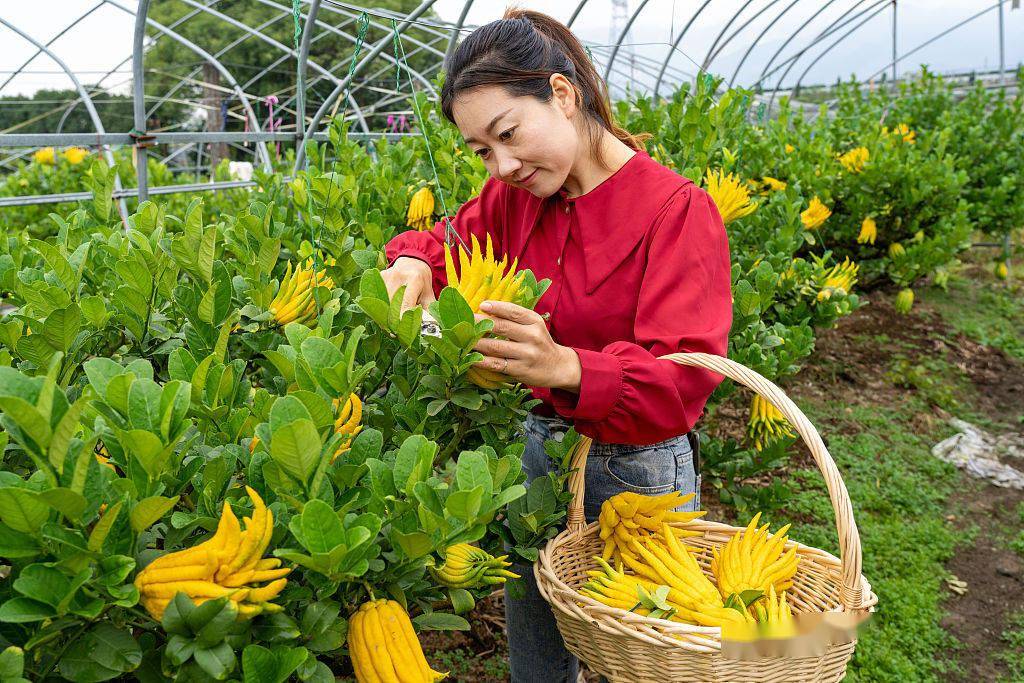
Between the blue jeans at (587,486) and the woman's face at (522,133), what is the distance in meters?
0.57

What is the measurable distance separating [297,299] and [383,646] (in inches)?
29.3

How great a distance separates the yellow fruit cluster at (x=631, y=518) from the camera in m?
1.62

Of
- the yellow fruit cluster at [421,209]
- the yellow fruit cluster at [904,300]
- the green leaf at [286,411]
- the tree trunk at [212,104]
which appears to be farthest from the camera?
the tree trunk at [212,104]

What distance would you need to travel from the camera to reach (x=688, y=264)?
1.53 meters

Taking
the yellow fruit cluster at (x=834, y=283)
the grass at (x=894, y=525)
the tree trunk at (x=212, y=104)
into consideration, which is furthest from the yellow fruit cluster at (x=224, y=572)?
the tree trunk at (x=212, y=104)

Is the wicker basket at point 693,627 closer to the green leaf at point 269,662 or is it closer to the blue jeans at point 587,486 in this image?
the blue jeans at point 587,486

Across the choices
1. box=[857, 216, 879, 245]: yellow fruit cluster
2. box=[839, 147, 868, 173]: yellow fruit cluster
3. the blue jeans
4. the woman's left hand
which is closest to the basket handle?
the woman's left hand

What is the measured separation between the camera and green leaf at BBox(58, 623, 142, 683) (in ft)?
2.70

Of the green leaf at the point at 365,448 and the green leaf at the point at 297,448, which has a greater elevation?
the green leaf at the point at 297,448

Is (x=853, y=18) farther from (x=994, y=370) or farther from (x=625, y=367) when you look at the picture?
(x=625, y=367)

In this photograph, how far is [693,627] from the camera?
1302mm

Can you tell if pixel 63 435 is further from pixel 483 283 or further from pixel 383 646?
pixel 483 283

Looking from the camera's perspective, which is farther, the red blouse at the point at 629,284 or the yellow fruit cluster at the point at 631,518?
the yellow fruit cluster at the point at 631,518

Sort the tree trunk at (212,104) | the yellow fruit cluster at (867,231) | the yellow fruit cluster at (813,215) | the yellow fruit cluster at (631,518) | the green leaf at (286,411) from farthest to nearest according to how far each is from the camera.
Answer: the tree trunk at (212,104) < the yellow fruit cluster at (867,231) < the yellow fruit cluster at (813,215) < the yellow fruit cluster at (631,518) < the green leaf at (286,411)
